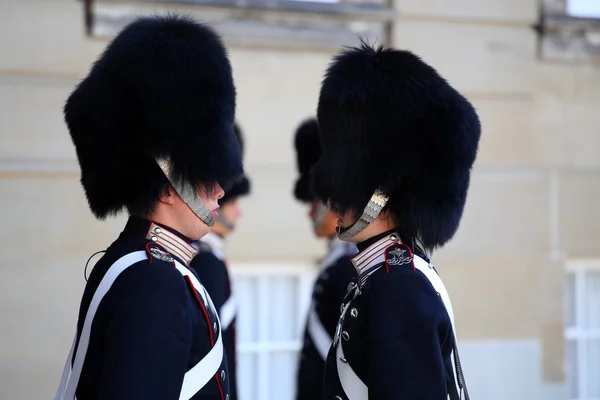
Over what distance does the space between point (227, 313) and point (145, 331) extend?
80.5 inches

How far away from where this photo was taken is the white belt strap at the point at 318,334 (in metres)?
3.62

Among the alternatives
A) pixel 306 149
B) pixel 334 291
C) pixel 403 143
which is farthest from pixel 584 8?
pixel 403 143

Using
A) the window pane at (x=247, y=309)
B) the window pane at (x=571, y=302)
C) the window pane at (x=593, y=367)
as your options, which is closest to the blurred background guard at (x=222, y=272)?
the window pane at (x=247, y=309)

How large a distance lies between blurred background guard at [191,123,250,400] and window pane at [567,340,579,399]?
305 centimetres

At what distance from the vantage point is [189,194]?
7.68ft

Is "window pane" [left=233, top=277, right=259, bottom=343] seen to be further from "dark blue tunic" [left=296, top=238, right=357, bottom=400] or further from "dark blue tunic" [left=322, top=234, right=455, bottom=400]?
"dark blue tunic" [left=322, top=234, right=455, bottom=400]

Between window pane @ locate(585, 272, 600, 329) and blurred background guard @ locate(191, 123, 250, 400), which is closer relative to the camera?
blurred background guard @ locate(191, 123, 250, 400)

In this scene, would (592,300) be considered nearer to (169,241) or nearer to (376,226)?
(376,226)

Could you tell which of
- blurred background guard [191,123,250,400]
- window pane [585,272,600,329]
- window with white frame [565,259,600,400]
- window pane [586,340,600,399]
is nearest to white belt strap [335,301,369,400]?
blurred background guard [191,123,250,400]

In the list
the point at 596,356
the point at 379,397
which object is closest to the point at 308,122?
the point at 379,397

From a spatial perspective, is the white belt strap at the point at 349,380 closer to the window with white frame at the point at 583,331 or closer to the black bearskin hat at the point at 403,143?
the black bearskin hat at the point at 403,143

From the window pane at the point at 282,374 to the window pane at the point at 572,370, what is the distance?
208cm

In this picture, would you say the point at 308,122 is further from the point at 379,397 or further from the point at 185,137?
the point at 379,397

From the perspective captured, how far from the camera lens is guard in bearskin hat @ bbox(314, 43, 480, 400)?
2307 mm
